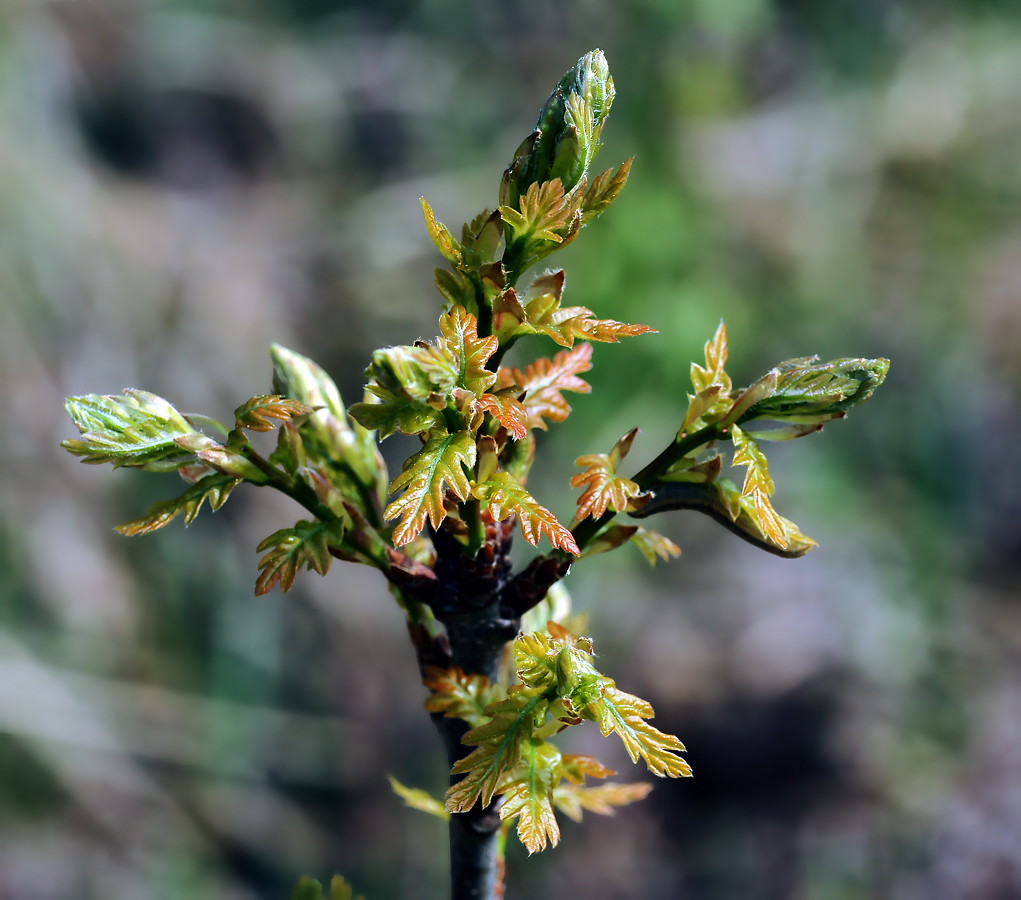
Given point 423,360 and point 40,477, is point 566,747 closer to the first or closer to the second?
point 40,477

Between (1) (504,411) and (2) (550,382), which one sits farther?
(2) (550,382)

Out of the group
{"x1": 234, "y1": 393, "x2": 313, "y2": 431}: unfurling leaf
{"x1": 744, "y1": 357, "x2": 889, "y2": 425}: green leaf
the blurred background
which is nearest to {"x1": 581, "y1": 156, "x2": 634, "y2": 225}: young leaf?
{"x1": 744, "y1": 357, "x2": 889, "y2": 425}: green leaf

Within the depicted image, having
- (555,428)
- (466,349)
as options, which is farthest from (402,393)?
(555,428)

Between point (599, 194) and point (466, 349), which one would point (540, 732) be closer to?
point (466, 349)

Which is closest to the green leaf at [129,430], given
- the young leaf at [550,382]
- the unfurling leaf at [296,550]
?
the unfurling leaf at [296,550]

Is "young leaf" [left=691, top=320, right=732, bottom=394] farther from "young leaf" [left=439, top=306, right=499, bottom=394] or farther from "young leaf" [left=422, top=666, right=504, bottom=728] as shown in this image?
"young leaf" [left=422, top=666, right=504, bottom=728]

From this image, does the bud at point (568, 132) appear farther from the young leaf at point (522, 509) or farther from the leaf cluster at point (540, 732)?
the leaf cluster at point (540, 732)

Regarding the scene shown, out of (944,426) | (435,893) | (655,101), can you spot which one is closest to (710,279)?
(655,101)
